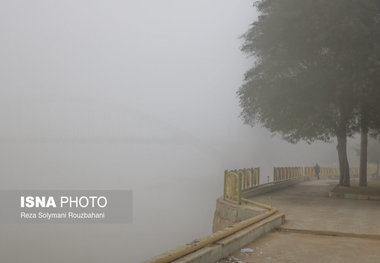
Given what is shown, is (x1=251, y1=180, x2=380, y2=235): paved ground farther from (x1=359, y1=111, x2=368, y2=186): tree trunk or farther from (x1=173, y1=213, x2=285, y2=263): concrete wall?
(x1=359, y1=111, x2=368, y2=186): tree trunk

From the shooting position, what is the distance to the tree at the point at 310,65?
1841cm

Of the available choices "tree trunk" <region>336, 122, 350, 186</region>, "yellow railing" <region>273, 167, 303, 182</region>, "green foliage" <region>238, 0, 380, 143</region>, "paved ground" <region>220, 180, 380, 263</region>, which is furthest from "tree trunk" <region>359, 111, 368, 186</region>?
"paved ground" <region>220, 180, 380, 263</region>

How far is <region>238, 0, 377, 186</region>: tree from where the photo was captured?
1841 centimetres

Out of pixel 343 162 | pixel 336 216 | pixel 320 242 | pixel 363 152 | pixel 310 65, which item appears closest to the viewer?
pixel 320 242

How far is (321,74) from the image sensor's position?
1922 centimetres

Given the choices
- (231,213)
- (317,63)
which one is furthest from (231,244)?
(317,63)

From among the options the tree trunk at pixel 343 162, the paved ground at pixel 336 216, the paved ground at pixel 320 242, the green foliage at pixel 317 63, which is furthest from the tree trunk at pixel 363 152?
the paved ground at pixel 320 242

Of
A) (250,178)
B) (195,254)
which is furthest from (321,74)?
(195,254)

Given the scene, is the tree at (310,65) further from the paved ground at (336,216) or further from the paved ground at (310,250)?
the paved ground at (310,250)

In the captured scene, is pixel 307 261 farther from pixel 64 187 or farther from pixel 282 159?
pixel 64 187

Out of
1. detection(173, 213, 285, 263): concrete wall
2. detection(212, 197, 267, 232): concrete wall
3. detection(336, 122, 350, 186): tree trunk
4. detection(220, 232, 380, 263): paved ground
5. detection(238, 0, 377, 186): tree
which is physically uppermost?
detection(238, 0, 377, 186): tree

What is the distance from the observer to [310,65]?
20.3 m

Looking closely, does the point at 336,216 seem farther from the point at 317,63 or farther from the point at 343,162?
the point at 343,162

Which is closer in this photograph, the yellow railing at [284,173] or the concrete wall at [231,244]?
the concrete wall at [231,244]
